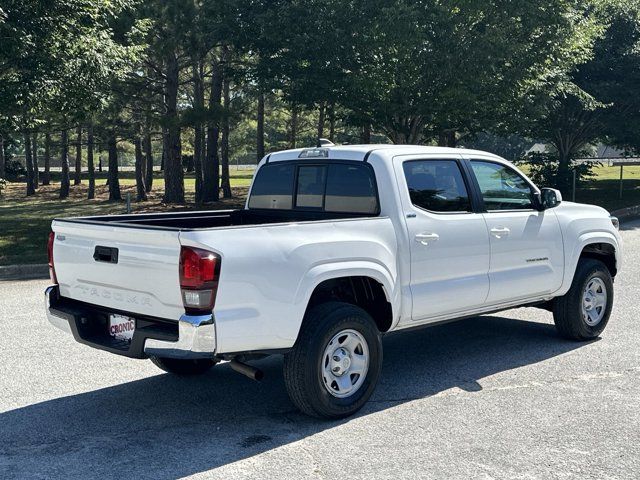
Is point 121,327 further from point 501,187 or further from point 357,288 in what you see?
point 501,187

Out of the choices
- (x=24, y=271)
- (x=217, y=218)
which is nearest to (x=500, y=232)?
(x=217, y=218)

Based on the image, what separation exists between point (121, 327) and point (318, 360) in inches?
53.0

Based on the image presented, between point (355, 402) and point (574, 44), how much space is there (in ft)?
55.4

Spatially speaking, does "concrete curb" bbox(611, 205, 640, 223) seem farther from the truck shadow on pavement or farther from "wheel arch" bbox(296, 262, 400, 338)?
"wheel arch" bbox(296, 262, 400, 338)

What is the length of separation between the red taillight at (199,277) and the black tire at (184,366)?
177cm

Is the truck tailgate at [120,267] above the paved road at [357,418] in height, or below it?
above

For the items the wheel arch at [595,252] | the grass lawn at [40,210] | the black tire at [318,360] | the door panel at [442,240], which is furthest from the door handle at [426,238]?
the grass lawn at [40,210]

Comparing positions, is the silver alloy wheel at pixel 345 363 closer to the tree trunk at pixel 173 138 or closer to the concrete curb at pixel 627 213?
the tree trunk at pixel 173 138

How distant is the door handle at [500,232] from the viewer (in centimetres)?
626

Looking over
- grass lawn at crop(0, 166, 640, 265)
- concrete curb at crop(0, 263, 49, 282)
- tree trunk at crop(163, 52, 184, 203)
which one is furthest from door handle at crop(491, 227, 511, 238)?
tree trunk at crop(163, 52, 184, 203)

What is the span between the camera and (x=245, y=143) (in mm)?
48188

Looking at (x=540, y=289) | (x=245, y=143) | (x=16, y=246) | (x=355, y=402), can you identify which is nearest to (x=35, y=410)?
(x=355, y=402)

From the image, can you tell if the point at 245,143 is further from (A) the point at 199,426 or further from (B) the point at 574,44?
(A) the point at 199,426

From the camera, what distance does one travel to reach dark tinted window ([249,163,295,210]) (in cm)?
643
